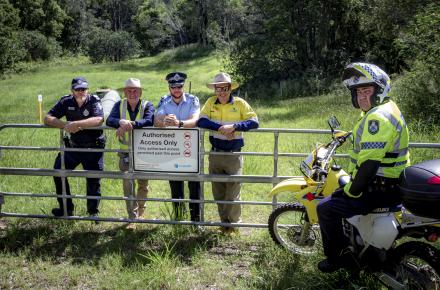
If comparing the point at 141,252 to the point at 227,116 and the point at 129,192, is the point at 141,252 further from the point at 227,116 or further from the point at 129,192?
the point at 227,116

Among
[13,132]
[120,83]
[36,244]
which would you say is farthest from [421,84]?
[120,83]

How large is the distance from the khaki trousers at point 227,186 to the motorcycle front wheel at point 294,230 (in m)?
0.82

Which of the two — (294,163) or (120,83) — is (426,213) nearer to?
(294,163)

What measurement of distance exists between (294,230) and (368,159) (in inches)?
60.5

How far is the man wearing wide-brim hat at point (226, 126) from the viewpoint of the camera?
5.32 meters

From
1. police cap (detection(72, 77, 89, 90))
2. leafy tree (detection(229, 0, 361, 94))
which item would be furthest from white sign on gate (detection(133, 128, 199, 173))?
leafy tree (detection(229, 0, 361, 94))

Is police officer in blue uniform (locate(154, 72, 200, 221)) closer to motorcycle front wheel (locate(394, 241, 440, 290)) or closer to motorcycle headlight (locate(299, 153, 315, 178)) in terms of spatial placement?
motorcycle headlight (locate(299, 153, 315, 178))

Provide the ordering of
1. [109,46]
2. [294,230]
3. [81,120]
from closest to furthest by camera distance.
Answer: [294,230]
[81,120]
[109,46]

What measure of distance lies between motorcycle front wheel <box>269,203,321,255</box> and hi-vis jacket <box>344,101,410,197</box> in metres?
1.05

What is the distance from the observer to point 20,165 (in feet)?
27.4

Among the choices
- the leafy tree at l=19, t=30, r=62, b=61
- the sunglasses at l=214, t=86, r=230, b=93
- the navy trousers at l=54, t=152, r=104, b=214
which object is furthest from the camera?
the leafy tree at l=19, t=30, r=62, b=61

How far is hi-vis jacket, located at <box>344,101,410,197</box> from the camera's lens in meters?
3.49

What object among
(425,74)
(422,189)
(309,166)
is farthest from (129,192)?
(425,74)

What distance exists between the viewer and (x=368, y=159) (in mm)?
3502
